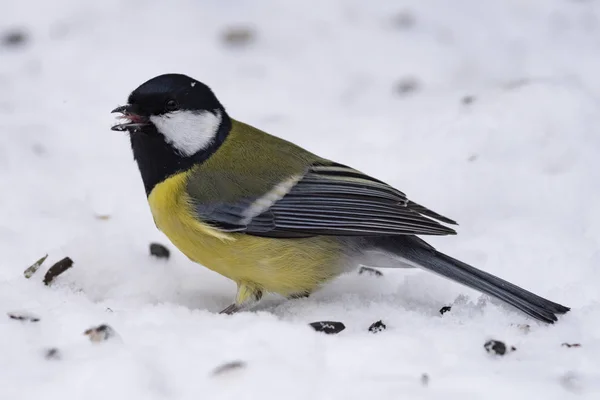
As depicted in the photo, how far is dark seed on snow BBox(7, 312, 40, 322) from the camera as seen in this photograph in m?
2.78

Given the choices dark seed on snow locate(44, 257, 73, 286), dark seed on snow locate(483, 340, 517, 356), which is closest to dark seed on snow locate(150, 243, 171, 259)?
dark seed on snow locate(44, 257, 73, 286)

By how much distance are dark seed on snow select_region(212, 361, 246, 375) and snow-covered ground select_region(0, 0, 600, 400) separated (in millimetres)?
19

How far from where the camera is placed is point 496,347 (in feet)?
8.91

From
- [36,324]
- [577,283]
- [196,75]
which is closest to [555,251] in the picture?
[577,283]

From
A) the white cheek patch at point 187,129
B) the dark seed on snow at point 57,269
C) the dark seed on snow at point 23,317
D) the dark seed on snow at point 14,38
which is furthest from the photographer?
the dark seed on snow at point 14,38

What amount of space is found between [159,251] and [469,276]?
1314 mm

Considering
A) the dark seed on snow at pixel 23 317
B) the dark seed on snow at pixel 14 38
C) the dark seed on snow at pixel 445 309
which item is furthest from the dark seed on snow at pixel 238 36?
the dark seed on snow at pixel 23 317

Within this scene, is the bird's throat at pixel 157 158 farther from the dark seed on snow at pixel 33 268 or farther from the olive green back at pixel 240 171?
the dark seed on snow at pixel 33 268

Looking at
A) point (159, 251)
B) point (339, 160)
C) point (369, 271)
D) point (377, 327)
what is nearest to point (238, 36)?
point (339, 160)

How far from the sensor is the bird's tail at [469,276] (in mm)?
2951

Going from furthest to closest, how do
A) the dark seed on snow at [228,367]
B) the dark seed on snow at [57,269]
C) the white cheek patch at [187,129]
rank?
1. the dark seed on snow at [57,269]
2. the white cheek patch at [187,129]
3. the dark seed on snow at [228,367]

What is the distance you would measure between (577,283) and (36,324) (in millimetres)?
1878

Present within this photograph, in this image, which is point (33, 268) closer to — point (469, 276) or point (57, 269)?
point (57, 269)

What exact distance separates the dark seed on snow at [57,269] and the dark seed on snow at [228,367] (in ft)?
3.54
